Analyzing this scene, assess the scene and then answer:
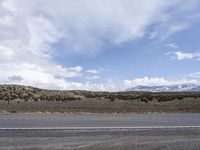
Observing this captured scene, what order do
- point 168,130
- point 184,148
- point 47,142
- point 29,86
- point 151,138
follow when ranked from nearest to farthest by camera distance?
point 184,148
point 47,142
point 151,138
point 168,130
point 29,86

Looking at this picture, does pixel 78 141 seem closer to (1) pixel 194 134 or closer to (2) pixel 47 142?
(2) pixel 47 142

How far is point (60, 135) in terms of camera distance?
1800cm

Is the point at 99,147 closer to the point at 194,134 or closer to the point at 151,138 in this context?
the point at 151,138

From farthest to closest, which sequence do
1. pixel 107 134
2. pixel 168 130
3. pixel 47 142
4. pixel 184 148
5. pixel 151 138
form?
pixel 168 130 < pixel 107 134 < pixel 151 138 < pixel 47 142 < pixel 184 148

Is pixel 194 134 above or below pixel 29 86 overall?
below

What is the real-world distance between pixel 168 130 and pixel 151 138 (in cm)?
305

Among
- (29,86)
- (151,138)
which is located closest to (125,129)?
(151,138)

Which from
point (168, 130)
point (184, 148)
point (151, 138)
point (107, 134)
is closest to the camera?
point (184, 148)

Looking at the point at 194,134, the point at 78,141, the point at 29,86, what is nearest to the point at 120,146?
the point at 78,141

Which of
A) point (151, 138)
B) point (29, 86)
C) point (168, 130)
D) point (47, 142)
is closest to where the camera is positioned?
point (47, 142)

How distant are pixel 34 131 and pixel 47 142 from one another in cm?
346

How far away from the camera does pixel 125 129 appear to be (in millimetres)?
20406

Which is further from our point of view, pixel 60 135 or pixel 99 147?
pixel 60 135

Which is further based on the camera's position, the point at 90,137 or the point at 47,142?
the point at 90,137
